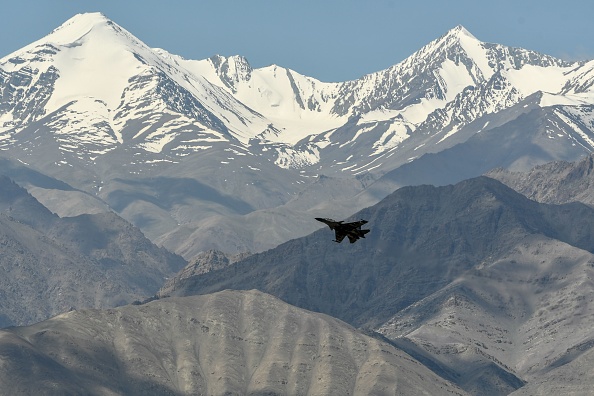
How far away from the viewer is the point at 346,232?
157 meters
